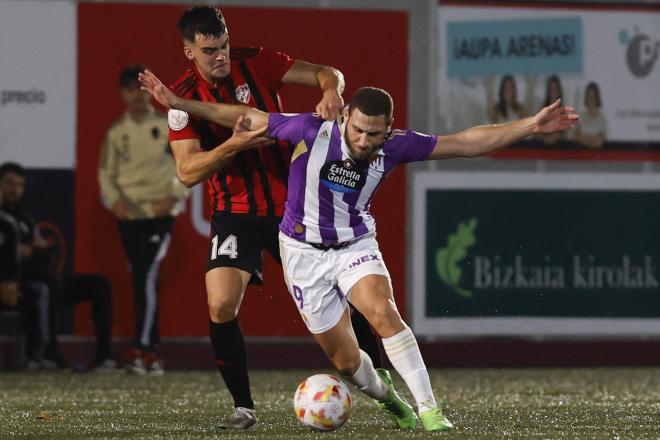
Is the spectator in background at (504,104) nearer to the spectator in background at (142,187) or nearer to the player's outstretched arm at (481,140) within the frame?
the spectator in background at (142,187)

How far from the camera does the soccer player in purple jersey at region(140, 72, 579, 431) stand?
21.3 feet

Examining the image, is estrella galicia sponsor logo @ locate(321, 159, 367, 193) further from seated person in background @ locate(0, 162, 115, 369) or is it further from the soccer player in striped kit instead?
seated person in background @ locate(0, 162, 115, 369)

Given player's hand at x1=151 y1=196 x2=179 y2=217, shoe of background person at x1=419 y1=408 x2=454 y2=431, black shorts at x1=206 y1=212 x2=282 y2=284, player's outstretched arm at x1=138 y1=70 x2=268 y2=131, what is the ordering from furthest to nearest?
player's hand at x1=151 y1=196 x2=179 y2=217 → black shorts at x1=206 y1=212 x2=282 y2=284 → player's outstretched arm at x1=138 y1=70 x2=268 y2=131 → shoe of background person at x1=419 y1=408 x2=454 y2=431

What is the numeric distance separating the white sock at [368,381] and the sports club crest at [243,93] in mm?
1421

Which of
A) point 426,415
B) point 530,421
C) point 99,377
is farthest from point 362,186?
point 99,377

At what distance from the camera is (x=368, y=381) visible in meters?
6.58

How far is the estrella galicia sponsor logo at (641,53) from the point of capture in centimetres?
1239

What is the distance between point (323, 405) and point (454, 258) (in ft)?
18.6

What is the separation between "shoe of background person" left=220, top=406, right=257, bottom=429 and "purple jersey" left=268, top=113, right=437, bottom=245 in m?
0.88

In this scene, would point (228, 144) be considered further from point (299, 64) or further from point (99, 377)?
point (99, 377)

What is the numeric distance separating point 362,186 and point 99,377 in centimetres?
451

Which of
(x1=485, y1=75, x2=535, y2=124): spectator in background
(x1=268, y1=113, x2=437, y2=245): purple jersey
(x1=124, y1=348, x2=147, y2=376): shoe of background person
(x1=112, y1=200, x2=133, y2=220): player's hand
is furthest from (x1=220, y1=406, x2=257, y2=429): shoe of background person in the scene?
(x1=485, y1=75, x2=535, y2=124): spectator in background

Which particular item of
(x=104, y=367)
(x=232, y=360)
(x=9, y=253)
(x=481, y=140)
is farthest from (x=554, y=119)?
(x=9, y=253)

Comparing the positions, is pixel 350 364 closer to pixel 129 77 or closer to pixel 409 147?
pixel 409 147
